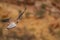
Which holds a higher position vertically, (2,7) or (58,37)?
(2,7)

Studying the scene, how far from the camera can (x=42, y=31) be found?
6852mm

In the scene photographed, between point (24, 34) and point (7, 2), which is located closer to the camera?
point (24, 34)

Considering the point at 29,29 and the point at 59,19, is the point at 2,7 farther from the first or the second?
the point at 59,19

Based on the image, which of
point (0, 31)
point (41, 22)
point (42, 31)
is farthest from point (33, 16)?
point (0, 31)

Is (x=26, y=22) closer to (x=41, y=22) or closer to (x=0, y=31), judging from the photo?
(x=41, y=22)

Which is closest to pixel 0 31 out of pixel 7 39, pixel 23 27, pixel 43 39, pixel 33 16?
pixel 7 39

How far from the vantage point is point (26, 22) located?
710 centimetres

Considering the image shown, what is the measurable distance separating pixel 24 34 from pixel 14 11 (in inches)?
46.9

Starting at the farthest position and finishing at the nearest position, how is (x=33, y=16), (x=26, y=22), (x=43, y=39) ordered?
(x=33, y=16) < (x=26, y=22) < (x=43, y=39)

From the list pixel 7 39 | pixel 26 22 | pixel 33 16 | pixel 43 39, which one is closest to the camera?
pixel 7 39

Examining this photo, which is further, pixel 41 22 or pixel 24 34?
pixel 41 22

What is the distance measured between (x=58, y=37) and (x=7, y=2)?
7.16 feet

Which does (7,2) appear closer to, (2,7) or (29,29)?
(2,7)

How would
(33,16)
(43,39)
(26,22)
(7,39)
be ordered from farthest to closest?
1. (33,16)
2. (26,22)
3. (43,39)
4. (7,39)
